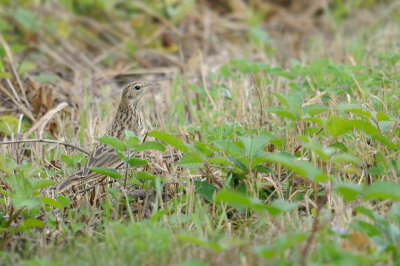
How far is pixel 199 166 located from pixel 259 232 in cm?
72

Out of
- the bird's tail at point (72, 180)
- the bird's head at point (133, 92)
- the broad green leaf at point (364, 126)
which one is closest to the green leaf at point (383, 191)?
the broad green leaf at point (364, 126)

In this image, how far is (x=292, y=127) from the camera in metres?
4.48

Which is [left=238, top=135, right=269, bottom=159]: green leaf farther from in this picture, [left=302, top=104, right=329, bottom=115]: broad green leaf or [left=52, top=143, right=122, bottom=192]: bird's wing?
[left=52, top=143, right=122, bottom=192]: bird's wing

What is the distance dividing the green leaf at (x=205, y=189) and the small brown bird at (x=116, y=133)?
0.93m

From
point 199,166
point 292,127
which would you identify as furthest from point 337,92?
point 199,166

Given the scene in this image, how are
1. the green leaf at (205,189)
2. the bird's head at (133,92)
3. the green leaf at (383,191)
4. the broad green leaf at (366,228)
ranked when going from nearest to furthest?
the green leaf at (383,191), the broad green leaf at (366,228), the green leaf at (205,189), the bird's head at (133,92)

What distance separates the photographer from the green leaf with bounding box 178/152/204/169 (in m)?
3.58

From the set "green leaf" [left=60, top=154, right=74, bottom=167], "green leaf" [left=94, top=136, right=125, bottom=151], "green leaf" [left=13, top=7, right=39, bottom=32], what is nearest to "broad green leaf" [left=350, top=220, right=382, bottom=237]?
"green leaf" [left=94, top=136, right=125, bottom=151]

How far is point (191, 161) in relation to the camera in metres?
3.64

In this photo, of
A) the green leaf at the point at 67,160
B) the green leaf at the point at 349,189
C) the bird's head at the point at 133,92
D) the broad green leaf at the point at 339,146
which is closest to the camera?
the green leaf at the point at 349,189

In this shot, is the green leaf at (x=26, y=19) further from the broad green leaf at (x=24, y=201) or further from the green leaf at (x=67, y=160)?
the broad green leaf at (x=24, y=201)

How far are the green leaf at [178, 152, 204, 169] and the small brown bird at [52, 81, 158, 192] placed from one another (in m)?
0.88

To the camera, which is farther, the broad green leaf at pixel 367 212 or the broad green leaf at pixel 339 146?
the broad green leaf at pixel 339 146

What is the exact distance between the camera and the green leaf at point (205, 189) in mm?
3681
